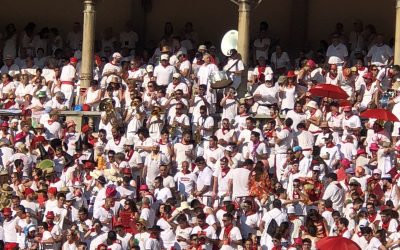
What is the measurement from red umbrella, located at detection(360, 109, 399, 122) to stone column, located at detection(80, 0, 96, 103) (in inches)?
305

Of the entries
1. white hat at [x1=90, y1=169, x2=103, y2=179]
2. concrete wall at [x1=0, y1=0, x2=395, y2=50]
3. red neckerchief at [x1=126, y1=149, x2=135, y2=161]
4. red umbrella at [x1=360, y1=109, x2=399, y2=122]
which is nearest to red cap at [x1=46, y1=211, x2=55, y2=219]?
white hat at [x1=90, y1=169, x2=103, y2=179]

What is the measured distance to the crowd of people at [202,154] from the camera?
3631 cm

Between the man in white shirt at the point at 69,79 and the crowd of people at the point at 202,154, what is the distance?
1.5 inches

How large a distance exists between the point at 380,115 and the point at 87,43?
8.76 metres

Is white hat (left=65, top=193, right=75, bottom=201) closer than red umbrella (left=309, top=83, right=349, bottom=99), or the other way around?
white hat (left=65, top=193, right=75, bottom=201)

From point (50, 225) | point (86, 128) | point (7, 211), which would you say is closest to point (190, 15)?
point (86, 128)

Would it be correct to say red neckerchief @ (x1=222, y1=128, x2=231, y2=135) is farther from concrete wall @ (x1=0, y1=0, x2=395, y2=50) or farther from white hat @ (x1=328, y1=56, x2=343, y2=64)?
concrete wall @ (x1=0, y1=0, x2=395, y2=50)

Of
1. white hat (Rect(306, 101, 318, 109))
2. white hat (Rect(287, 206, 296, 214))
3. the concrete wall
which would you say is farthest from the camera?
the concrete wall

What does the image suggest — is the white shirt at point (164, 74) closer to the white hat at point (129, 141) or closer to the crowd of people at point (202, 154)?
the crowd of people at point (202, 154)

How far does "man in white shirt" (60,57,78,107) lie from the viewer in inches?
1695

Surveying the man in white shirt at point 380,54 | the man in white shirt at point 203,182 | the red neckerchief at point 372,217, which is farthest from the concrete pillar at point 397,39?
the red neckerchief at point 372,217

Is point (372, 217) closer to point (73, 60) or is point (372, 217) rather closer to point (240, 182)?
point (240, 182)

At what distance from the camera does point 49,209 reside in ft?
123

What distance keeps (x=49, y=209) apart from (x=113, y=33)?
35.4 feet
